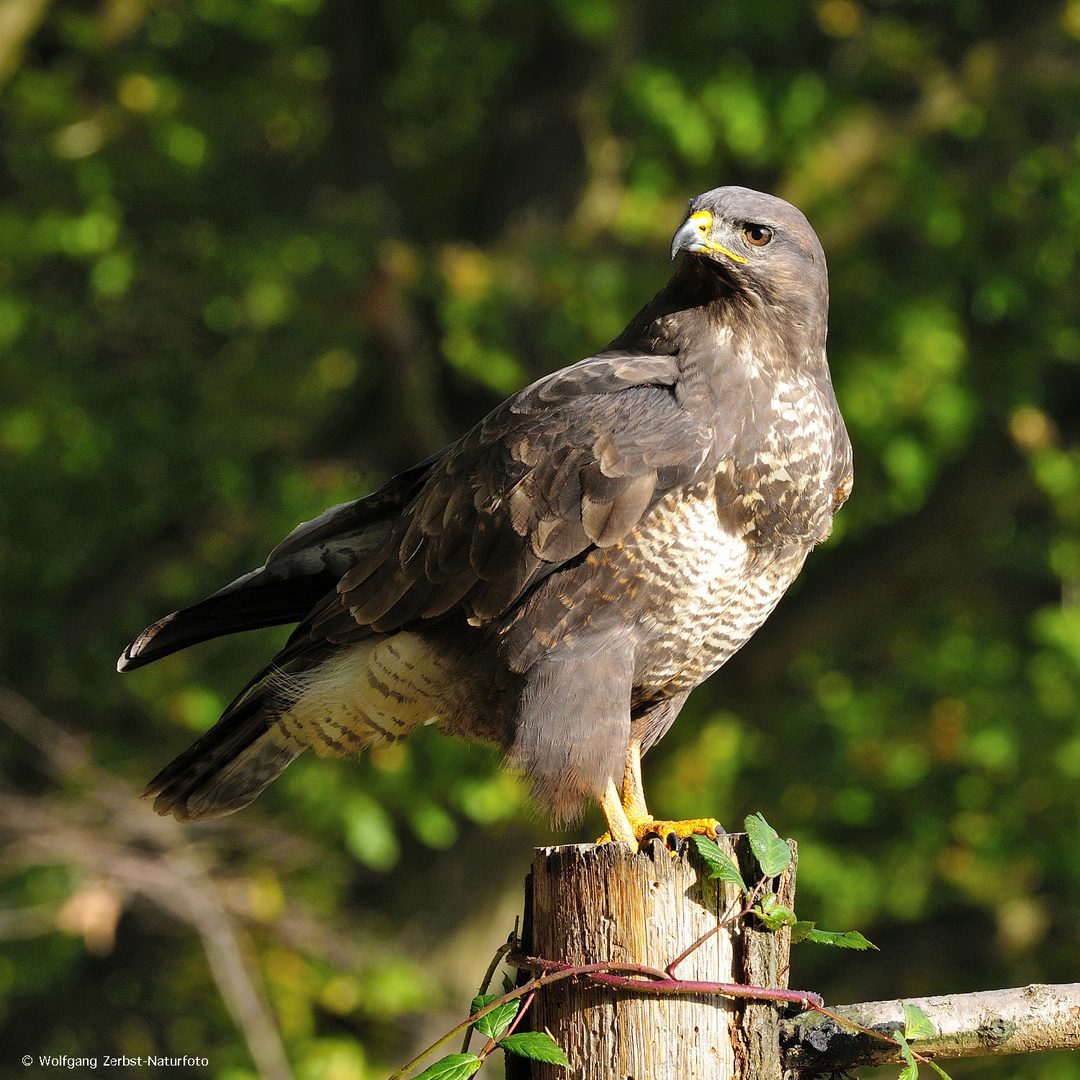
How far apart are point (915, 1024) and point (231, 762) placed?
1.61 metres

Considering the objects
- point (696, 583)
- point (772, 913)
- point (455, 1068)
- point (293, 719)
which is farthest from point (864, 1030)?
point (293, 719)

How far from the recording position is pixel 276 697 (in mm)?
2926

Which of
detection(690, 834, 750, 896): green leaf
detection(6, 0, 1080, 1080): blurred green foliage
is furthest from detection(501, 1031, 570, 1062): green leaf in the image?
detection(6, 0, 1080, 1080): blurred green foliage

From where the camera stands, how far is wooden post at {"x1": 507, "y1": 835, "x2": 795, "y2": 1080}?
6.72ft

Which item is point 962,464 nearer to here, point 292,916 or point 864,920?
point 864,920

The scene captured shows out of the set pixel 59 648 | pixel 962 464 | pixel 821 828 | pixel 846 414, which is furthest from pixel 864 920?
pixel 59 648

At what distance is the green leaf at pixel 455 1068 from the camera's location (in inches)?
78.6

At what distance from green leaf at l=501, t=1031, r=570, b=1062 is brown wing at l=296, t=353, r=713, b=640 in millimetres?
890

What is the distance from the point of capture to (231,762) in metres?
2.98

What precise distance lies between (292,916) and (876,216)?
424 cm

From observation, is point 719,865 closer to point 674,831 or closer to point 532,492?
point 674,831

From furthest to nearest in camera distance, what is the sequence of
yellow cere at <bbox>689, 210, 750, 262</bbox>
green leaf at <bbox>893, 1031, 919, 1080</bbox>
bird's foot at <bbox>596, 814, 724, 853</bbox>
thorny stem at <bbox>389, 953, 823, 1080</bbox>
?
yellow cere at <bbox>689, 210, 750, 262</bbox> < bird's foot at <bbox>596, 814, 724, 853</bbox> < thorny stem at <bbox>389, 953, 823, 1080</bbox> < green leaf at <bbox>893, 1031, 919, 1080</bbox>

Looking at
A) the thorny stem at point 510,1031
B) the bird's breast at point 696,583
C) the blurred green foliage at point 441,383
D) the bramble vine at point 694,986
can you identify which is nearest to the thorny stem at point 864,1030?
the bramble vine at point 694,986

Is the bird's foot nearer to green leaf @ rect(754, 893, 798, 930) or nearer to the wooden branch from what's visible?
green leaf @ rect(754, 893, 798, 930)
